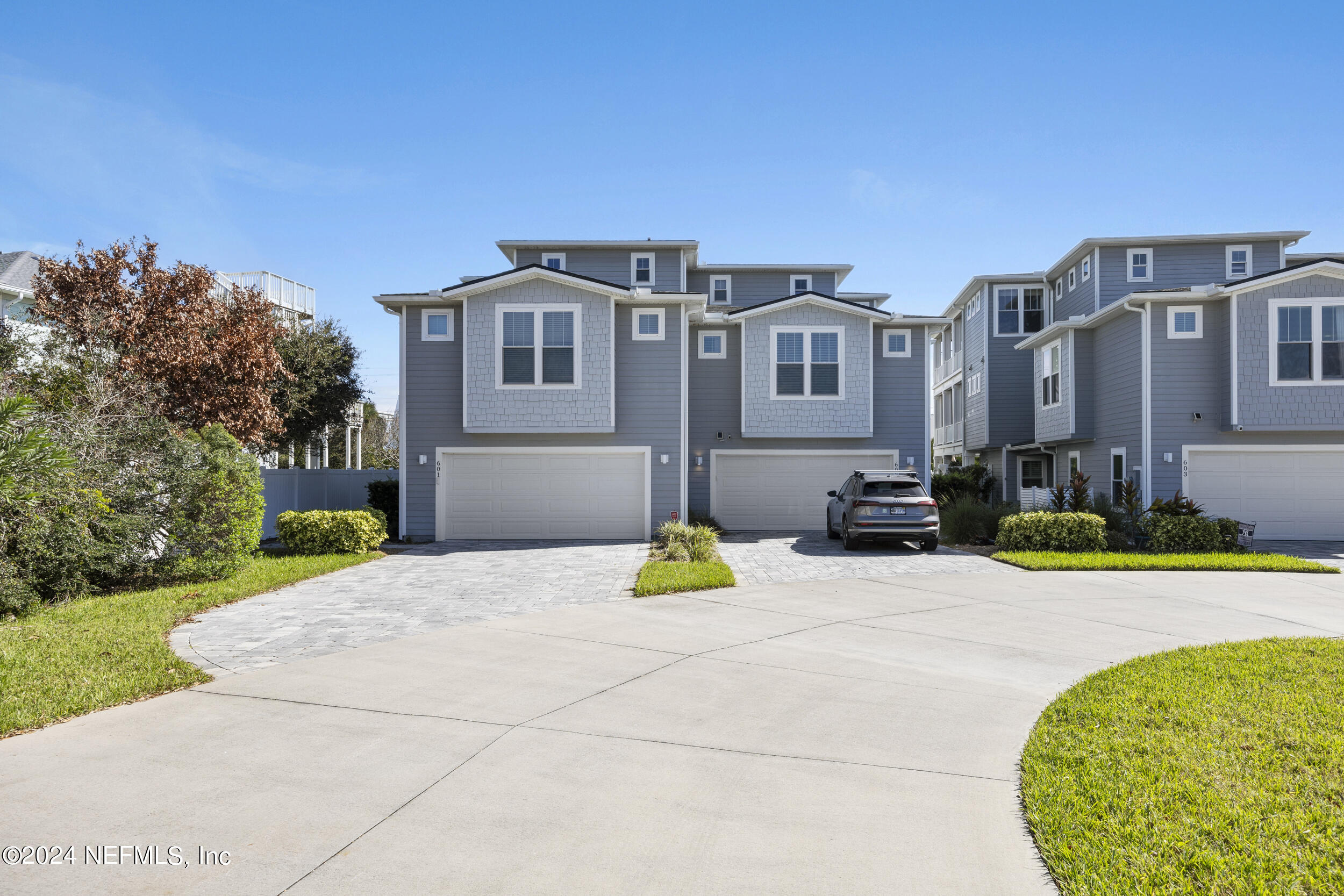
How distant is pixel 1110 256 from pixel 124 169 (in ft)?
85.2

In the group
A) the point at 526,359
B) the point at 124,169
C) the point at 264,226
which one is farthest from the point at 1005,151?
the point at 124,169

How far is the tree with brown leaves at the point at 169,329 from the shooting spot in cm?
1538


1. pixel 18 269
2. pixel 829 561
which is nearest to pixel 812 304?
pixel 829 561

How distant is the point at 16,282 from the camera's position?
20016 millimetres

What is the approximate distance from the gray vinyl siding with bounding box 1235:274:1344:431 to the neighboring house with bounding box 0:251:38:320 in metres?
26.9

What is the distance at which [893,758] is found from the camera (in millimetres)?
4875

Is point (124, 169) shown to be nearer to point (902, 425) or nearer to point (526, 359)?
point (526, 359)

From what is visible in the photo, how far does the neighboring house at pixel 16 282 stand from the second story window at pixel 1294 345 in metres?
27.7

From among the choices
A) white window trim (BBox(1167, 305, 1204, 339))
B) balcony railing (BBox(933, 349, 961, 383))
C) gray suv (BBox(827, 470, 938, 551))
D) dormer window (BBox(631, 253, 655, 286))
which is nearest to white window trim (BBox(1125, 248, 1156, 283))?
white window trim (BBox(1167, 305, 1204, 339))

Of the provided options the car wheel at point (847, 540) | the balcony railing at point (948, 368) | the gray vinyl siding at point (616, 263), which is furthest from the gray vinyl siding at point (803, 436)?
the balcony railing at point (948, 368)

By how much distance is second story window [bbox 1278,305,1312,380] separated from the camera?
1773 centimetres

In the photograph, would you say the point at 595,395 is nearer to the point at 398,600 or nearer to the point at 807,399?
the point at 807,399

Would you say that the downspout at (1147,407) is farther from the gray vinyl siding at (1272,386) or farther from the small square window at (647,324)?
the small square window at (647,324)

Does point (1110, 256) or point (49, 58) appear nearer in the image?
point (49, 58)
